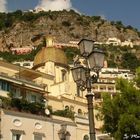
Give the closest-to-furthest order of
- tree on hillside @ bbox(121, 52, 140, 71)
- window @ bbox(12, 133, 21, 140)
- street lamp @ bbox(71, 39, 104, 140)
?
street lamp @ bbox(71, 39, 104, 140)
window @ bbox(12, 133, 21, 140)
tree on hillside @ bbox(121, 52, 140, 71)

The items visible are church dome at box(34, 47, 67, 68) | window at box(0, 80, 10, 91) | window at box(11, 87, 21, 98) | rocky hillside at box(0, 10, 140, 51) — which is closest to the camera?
window at box(0, 80, 10, 91)

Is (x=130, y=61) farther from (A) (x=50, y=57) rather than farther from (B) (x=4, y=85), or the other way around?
(B) (x=4, y=85)

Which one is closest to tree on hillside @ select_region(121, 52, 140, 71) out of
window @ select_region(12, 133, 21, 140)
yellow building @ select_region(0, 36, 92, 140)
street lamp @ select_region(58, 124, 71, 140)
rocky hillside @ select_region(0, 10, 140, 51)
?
rocky hillside @ select_region(0, 10, 140, 51)

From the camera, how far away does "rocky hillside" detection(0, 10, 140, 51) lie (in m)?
168

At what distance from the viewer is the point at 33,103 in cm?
4244

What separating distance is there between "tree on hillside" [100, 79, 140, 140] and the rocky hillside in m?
132

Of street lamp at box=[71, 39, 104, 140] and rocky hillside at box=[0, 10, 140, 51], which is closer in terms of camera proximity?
street lamp at box=[71, 39, 104, 140]

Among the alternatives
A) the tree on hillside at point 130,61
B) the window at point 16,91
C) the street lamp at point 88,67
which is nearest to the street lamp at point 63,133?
the window at point 16,91

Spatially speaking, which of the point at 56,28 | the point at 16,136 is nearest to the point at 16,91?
the point at 16,136

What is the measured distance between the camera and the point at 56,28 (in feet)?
577

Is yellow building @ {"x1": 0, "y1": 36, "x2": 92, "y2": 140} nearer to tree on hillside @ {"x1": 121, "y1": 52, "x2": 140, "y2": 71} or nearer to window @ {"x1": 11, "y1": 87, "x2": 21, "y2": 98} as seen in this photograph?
window @ {"x1": 11, "y1": 87, "x2": 21, "y2": 98}

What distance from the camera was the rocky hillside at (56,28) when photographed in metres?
168

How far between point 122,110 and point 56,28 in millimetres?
144611

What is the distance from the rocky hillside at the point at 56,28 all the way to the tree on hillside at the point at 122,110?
132 metres
